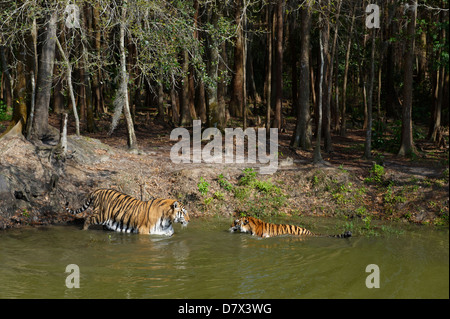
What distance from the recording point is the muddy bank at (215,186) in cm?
1245

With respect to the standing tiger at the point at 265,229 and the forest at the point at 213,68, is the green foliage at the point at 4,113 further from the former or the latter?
the standing tiger at the point at 265,229

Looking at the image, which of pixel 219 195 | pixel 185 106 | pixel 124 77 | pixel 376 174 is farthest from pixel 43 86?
pixel 376 174

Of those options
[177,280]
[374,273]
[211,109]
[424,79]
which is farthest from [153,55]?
[424,79]

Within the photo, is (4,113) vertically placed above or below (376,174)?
above

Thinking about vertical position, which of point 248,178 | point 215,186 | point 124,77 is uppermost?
point 124,77

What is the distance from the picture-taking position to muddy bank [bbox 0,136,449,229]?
12.5 m

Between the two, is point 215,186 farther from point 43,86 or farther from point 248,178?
point 43,86

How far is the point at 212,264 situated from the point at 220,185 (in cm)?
591

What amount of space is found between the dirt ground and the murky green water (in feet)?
4.78

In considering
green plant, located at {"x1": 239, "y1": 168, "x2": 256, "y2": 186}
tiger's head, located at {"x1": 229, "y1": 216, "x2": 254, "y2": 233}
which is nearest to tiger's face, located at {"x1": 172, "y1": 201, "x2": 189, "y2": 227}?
tiger's head, located at {"x1": 229, "y1": 216, "x2": 254, "y2": 233}

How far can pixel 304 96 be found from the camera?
18.6 metres

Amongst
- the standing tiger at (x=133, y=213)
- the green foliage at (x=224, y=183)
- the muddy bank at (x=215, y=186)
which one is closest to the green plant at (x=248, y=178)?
the muddy bank at (x=215, y=186)

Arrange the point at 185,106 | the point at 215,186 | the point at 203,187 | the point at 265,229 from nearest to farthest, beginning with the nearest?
the point at 265,229 < the point at 203,187 < the point at 215,186 < the point at 185,106

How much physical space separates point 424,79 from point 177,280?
1169 inches
